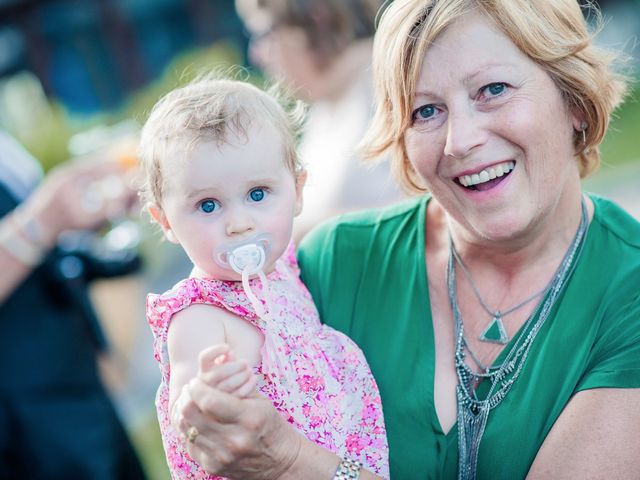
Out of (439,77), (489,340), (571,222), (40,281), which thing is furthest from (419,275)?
(40,281)

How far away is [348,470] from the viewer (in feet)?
6.00

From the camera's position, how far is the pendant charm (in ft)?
6.73

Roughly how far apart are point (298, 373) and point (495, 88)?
0.77m

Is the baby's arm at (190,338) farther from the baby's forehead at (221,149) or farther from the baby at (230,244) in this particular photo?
the baby's forehead at (221,149)

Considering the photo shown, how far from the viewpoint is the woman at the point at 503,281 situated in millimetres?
1856

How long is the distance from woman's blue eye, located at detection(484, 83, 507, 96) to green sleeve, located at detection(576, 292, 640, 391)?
55 centimetres

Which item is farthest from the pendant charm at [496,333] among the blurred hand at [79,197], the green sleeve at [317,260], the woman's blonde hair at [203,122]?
the blurred hand at [79,197]

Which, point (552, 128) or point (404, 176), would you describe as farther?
point (404, 176)

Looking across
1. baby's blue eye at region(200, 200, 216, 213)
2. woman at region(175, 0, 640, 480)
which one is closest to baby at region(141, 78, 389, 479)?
baby's blue eye at region(200, 200, 216, 213)

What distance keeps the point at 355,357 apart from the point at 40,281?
1419 millimetres

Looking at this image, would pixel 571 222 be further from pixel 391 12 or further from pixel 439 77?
pixel 391 12

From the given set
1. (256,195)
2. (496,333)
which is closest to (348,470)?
(496,333)

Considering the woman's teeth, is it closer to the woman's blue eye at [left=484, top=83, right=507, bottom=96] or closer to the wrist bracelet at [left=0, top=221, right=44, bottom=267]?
the woman's blue eye at [left=484, top=83, right=507, bottom=96]

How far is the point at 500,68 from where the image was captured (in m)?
1.89
